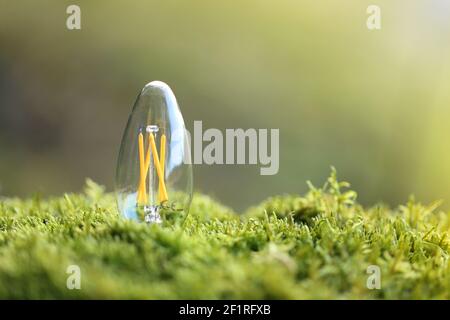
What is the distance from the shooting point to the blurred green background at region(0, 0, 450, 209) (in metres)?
2.73

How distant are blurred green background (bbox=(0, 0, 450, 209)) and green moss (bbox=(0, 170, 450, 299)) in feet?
6.18

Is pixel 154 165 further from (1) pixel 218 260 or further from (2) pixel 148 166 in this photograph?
(1) pixel 218 260

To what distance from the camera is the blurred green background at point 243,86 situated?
2.73m

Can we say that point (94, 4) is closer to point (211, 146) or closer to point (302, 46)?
point (302, 46)

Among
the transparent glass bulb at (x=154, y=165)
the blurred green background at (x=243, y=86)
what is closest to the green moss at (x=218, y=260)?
the transparent glass bulb at (x=154, y=165)

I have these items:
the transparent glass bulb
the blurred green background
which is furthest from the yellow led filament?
the blurred green background

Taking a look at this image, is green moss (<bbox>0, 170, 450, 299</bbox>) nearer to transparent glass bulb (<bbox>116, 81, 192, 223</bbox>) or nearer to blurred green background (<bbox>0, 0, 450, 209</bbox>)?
transparent glass bulb (<bbox>116, 81, 192, 223</bbox>)

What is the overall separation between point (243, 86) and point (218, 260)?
2273 mm

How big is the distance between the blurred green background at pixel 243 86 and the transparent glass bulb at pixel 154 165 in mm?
1802

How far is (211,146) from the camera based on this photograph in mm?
1258

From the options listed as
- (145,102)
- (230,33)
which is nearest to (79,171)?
(230,33)

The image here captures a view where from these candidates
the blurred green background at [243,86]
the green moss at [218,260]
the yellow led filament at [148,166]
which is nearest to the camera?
the green moss at [218,260]

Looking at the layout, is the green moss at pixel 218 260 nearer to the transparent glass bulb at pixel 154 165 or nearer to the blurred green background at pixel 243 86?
the transparent glass bulb at pixel 154 165
